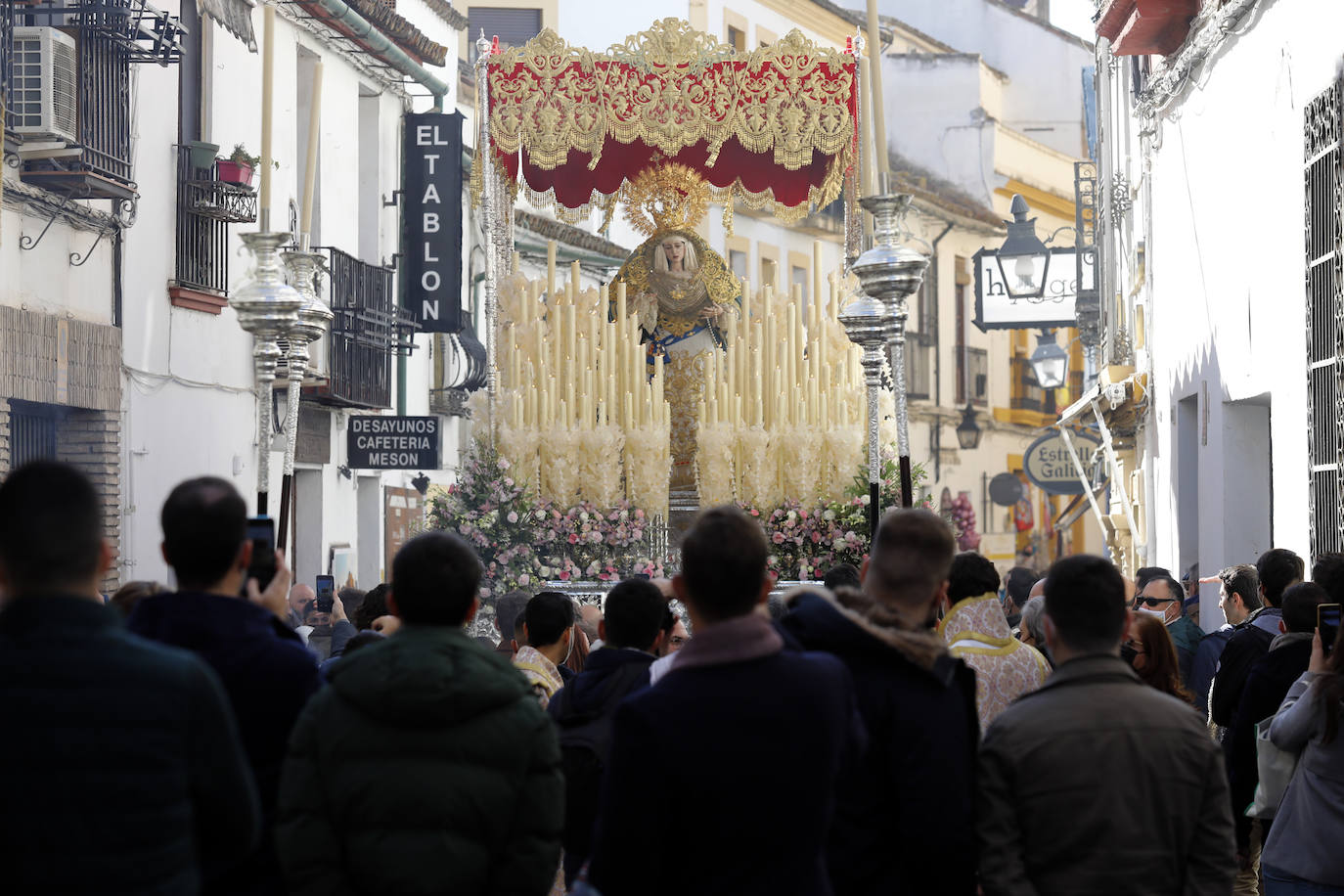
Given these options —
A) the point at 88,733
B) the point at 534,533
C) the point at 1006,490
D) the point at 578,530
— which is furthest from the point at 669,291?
the point at 1006,490

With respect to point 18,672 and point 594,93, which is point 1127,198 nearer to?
point 594,93

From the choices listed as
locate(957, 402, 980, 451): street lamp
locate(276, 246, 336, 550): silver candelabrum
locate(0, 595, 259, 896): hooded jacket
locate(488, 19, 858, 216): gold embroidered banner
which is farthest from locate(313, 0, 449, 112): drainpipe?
locate(0, 595, 259, 896): hooded jacket

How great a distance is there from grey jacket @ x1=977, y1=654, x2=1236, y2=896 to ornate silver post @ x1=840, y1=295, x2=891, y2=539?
3660 mm

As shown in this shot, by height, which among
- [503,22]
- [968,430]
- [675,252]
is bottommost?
[968,430]

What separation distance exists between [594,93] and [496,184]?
0.97 metres

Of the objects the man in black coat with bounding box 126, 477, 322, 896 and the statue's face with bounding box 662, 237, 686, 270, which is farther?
the statue's face with bounding box 662, 237, 686, 270

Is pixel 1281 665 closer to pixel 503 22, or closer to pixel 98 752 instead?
pixel 98 752

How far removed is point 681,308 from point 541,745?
369 inches

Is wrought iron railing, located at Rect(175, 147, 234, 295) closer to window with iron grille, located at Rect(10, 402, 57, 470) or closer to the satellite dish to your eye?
window with iron grille, located at Rect(10, 402, 57, 470)

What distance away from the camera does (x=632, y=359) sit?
11695 millimetres

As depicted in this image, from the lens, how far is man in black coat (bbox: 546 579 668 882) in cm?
448

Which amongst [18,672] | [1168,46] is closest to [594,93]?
[1168,46]

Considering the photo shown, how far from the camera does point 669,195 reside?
12992mm

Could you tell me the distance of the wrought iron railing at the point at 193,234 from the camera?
14.1 meters
